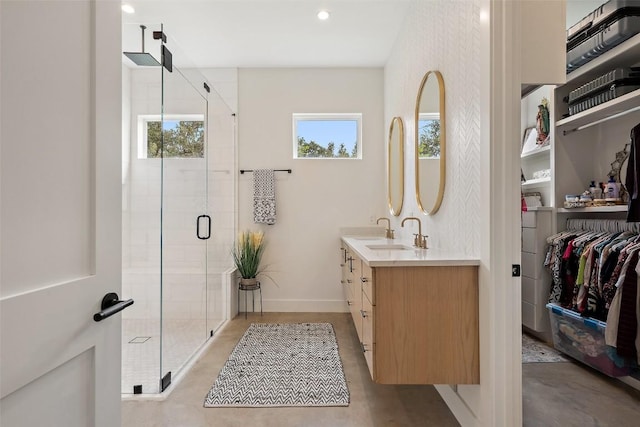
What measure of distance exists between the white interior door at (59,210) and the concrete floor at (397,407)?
1.11 m

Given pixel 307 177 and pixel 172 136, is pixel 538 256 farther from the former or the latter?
pixel 172 136

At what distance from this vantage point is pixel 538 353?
2.78 meters

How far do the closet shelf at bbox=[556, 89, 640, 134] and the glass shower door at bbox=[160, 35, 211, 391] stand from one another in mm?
3010

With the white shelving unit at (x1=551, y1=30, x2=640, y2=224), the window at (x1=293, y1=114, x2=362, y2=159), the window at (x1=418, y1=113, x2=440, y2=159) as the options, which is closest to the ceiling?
the window at (x1=293, y1=114, x2=362, y2=159)

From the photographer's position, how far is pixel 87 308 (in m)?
0.84

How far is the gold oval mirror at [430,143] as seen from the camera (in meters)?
2.16

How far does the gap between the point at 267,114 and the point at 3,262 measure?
11.7ft

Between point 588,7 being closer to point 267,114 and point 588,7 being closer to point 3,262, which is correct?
point 267,114

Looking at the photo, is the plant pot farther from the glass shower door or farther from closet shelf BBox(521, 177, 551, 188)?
closet shelf BBox(521, 177, 551, 188)

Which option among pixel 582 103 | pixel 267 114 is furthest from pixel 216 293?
pixel 582 103

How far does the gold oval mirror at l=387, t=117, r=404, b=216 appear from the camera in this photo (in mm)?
3086

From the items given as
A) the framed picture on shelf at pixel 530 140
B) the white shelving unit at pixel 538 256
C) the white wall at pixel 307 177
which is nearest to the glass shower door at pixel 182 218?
the white wall at pixel 307 177

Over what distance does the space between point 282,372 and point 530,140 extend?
3176 mm

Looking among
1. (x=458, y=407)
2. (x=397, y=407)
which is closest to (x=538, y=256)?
(x=458, y=407)
